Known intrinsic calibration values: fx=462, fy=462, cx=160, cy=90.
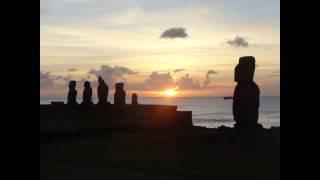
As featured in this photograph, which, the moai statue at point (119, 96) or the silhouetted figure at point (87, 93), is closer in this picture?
the silhouetted figure at point (87, 93)

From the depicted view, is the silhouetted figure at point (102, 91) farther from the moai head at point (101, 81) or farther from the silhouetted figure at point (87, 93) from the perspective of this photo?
the silhouetted figure at point (87, 93)

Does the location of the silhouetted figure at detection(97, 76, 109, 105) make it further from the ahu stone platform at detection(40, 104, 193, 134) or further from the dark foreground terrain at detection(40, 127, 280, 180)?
the dark foreground terrain at detection(40, 127, 280, 180)

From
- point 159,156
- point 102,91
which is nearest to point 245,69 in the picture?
point 159,156

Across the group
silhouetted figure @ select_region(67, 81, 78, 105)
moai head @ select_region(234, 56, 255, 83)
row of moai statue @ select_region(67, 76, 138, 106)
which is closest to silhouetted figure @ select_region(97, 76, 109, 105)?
row of moai statue @ select_region(67, 76, 138, 106)

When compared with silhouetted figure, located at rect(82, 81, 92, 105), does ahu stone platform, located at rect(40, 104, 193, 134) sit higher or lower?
lower

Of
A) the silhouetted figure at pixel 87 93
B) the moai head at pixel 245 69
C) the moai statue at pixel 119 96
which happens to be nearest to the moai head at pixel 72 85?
the silhouetted figure at pixel 87 93

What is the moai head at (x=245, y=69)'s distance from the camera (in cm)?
1936

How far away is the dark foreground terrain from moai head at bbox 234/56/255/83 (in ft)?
7.60

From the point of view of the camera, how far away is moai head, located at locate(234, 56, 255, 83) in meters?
19.4

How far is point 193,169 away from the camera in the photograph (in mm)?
12586

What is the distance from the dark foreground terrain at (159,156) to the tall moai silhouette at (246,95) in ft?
2.39
